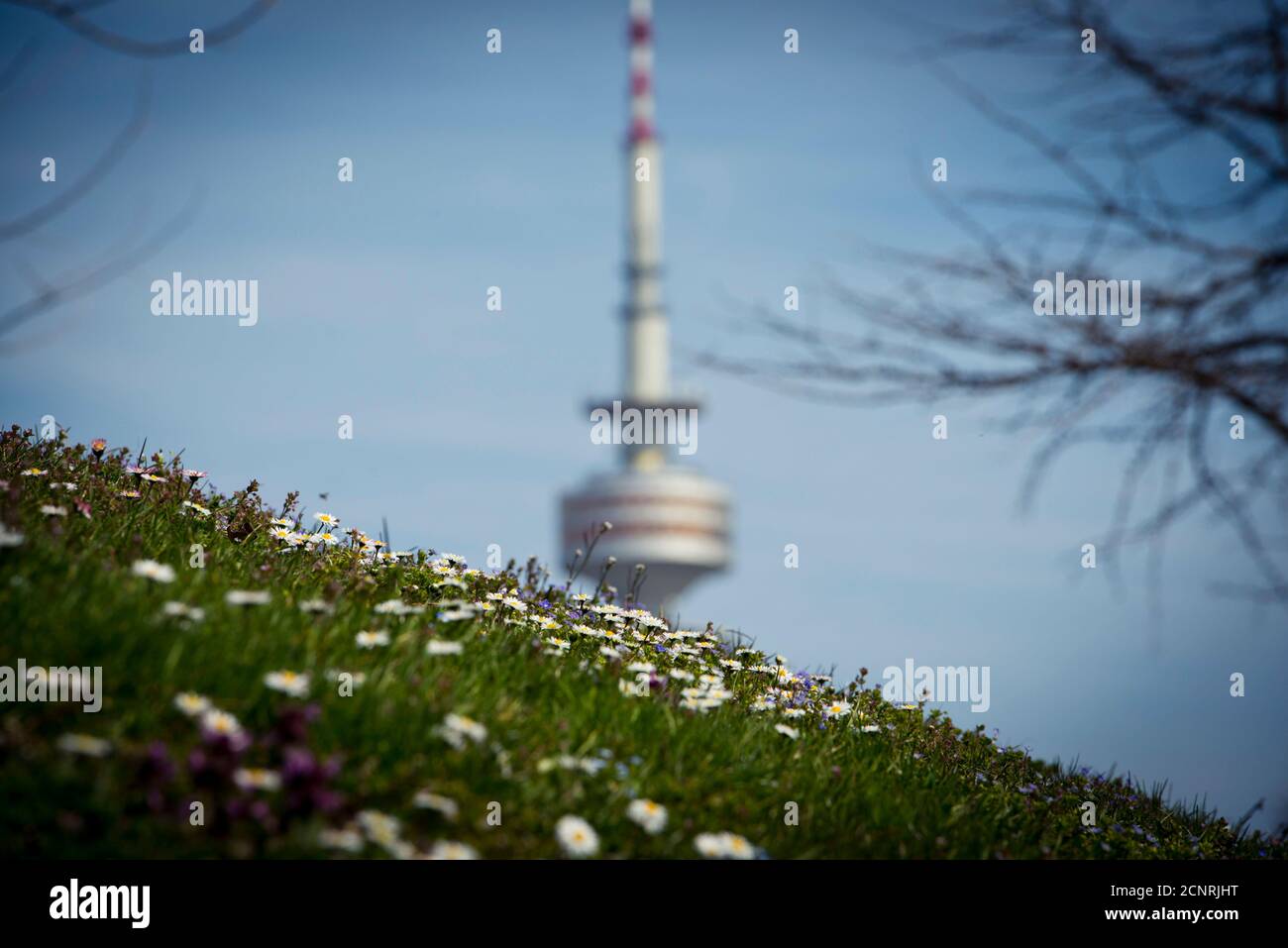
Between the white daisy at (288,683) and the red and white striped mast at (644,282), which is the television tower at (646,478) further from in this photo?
the white daisy at (288,683)

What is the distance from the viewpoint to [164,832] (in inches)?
151

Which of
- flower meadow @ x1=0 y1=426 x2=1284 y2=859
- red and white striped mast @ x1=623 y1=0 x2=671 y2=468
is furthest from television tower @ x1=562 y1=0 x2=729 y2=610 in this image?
flower meadow @ x1=0 y1=426 x2=1284 y2=859

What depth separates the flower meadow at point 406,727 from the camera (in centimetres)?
396

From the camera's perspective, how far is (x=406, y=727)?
4.70 meters

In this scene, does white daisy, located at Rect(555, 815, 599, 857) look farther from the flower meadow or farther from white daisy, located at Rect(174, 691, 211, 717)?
white daisy, located at Rect(174, 691, 211, 717)

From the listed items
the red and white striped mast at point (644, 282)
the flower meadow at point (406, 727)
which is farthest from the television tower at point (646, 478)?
the flower meadow at point (406, 727)

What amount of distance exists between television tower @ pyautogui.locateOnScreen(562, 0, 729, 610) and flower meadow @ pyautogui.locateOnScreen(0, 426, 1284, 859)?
237ft

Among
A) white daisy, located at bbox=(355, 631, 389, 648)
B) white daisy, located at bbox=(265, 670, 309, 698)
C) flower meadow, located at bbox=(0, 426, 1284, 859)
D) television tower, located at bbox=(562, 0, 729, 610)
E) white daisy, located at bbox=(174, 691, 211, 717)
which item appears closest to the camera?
flower meadow, located at bbox=(0, 426, 1284, 859)

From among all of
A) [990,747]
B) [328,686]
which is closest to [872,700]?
[990,747]

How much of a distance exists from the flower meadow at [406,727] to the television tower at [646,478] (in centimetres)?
7235

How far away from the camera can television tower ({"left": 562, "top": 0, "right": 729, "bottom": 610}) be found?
281 ft

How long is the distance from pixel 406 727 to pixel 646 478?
96.6 m

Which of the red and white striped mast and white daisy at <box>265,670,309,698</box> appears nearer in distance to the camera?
white daisy at <box>265,670,309,698</box>
